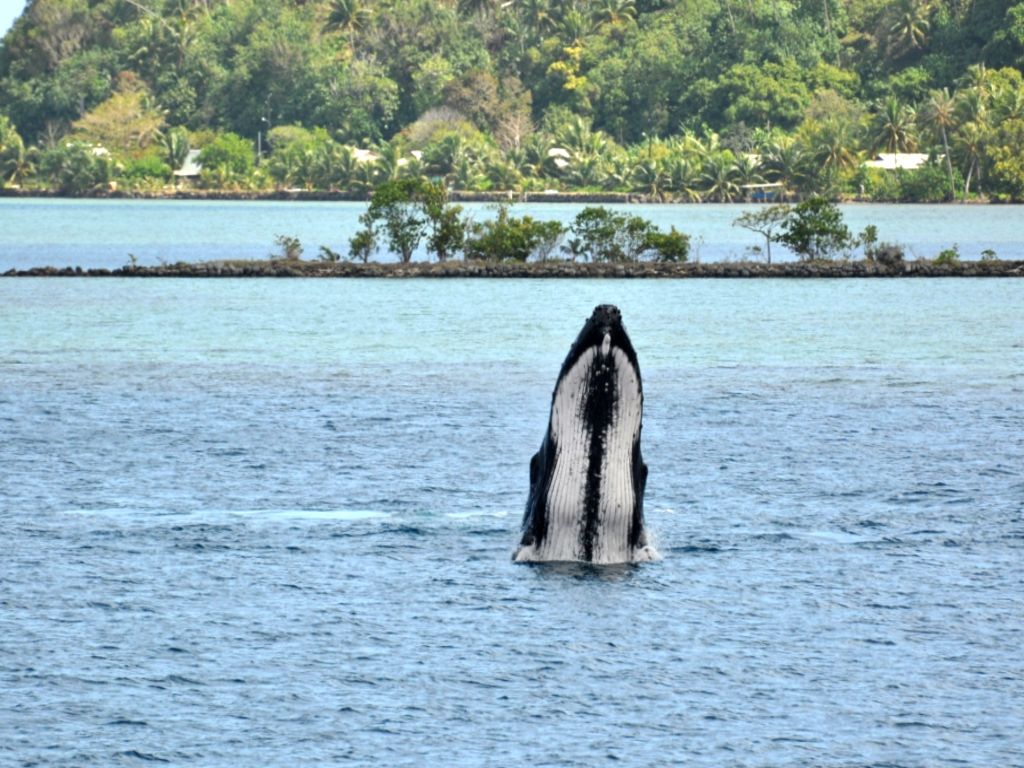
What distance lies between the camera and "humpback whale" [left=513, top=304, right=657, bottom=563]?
23.1 m

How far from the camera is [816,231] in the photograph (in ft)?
374

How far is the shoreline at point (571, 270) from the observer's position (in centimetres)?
11050

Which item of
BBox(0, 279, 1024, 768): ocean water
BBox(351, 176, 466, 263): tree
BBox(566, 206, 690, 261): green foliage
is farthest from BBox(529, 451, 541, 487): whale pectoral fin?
BBox(566, 206, 690, 261): green foliage

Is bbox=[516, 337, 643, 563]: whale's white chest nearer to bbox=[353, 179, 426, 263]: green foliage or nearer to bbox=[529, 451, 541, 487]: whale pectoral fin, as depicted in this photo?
bbox=[529, 451, 541, 487]: whale pectoral fin

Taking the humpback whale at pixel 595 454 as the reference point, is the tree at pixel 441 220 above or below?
above

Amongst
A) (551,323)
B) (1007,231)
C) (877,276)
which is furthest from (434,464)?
(1007,231)

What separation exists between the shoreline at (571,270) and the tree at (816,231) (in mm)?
1658

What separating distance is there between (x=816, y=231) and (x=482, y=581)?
88434 millimetres

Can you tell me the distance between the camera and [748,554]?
101 feet

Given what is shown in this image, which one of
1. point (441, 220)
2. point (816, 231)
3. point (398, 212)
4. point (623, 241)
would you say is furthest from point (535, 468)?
point (816, 231)

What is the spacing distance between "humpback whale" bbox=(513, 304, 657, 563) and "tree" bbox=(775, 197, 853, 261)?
8521cm

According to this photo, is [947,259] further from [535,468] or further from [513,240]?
[535,468]

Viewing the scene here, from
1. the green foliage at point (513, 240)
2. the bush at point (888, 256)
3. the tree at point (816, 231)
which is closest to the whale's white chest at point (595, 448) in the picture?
the tree at point (816, 231)

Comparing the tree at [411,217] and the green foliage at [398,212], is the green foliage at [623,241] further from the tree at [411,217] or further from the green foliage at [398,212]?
the green foliage at [398,212]
